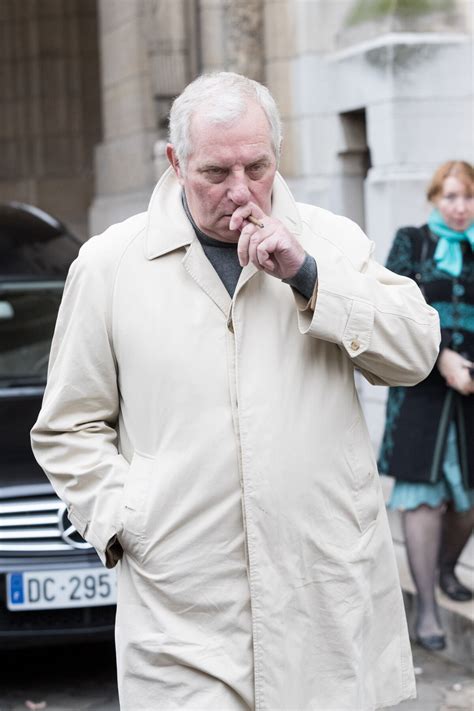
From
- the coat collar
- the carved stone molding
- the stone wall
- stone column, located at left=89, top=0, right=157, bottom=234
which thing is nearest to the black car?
the coat collar

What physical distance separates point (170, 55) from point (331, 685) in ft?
30.5

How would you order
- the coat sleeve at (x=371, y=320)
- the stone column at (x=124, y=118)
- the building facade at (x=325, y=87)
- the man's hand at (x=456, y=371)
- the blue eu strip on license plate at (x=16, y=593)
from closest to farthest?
the coat sleeve at (x=371, y=320), the blue eu strip on license plate at (x=16, y=593), the man's hand at (x=456, y=371), the building facade at (x=325, y=87), the stone column at (x=124, y=118)

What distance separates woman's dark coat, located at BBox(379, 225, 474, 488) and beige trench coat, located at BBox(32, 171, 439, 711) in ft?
8.59

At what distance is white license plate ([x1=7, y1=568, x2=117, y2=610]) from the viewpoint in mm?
5344

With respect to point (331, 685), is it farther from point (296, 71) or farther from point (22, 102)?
point (22, 102)

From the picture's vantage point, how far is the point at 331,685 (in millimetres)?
3086

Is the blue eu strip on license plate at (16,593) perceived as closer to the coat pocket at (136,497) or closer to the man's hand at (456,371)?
the man's hand at (456,371)

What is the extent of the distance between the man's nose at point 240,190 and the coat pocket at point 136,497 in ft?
1.91

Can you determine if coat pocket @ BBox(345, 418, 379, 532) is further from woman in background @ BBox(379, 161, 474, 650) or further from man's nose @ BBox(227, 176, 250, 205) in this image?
woman in background @ BBox(379, 161, 474, 650)

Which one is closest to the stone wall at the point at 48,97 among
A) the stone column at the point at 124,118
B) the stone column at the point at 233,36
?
the stone column at the point at 124,118

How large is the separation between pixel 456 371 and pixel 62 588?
172cm

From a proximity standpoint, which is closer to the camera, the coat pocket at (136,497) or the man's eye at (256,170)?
the man's eye at (256,170)

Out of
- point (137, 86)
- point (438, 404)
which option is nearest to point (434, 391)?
point (438, 404)

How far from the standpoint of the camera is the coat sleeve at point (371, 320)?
2977 millimetres
